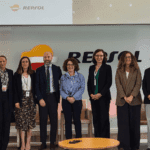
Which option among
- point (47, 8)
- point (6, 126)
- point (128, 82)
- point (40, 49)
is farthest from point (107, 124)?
point (47, 8)

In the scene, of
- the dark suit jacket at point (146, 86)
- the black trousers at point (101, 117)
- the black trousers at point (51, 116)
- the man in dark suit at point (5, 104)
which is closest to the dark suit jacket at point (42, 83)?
the black trousers at point (51, 116)

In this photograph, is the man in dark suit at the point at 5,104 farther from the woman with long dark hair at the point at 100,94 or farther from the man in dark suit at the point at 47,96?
the woman with long dark hair at the point at 100,94

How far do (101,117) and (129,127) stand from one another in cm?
49

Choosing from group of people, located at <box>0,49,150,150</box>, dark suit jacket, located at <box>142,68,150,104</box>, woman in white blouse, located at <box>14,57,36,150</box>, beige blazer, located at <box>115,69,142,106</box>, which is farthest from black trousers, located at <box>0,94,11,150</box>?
dark suit jacket, located at <box>142,68,150,104</box>

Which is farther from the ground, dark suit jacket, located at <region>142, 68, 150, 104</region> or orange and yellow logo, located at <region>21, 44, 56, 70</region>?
orange and yellow logo, located at <region>21, 44, 56, 70</region>

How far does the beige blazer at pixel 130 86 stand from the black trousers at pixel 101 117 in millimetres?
275

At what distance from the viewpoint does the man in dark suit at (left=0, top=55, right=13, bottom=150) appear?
4055 millimetres

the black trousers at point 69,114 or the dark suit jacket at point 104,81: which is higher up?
the dark suit jacket at point 104,81

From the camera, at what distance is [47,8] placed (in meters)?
5.58

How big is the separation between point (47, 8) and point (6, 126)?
2819mm

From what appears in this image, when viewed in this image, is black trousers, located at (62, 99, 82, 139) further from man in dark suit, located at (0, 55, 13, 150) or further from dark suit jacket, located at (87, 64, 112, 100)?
man in dark suit, located at (0, 55, 13, 150)

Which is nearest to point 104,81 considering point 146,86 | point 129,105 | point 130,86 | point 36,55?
point 130,86

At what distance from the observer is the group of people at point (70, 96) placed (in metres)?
3.96

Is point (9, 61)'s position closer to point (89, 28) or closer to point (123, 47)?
point (89, 28)
